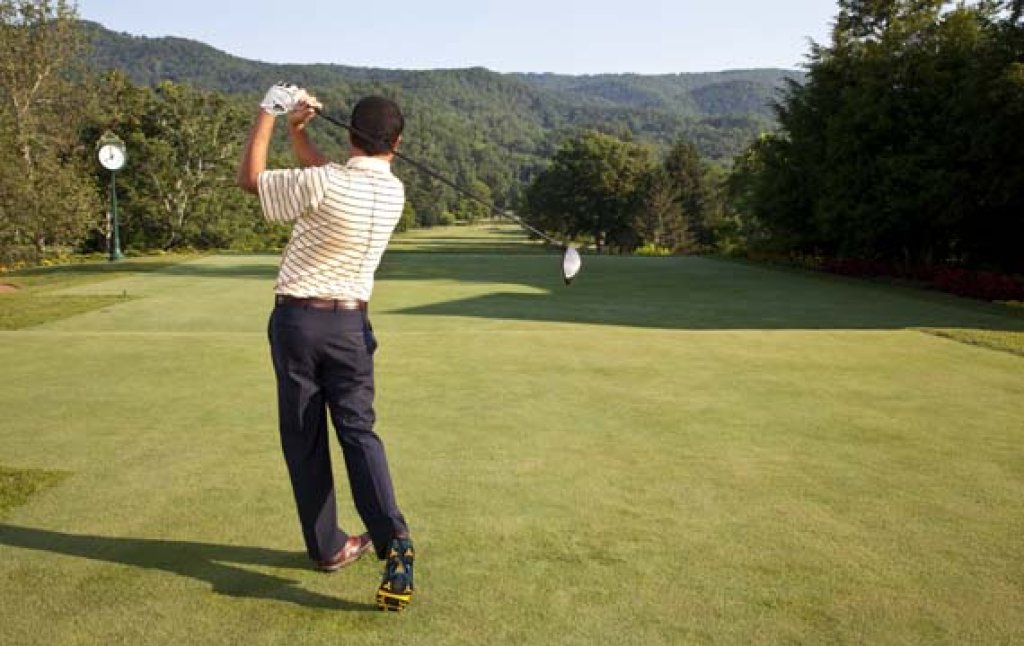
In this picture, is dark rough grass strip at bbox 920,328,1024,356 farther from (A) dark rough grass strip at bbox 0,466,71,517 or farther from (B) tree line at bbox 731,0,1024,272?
(A) dark rough grass strip at bbox 0,466,71,517

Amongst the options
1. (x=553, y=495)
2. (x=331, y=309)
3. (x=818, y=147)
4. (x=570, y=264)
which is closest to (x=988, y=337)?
(x=570, y=264)

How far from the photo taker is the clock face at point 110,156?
89.7 ft

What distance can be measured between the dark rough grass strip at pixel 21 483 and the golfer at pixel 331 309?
2.04m

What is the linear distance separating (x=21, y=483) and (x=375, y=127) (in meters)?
3.27

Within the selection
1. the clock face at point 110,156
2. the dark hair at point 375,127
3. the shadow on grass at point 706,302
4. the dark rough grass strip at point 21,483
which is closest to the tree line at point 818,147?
the clock face at point 110,156

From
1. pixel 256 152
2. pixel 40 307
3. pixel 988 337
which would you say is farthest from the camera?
pixel 40 307

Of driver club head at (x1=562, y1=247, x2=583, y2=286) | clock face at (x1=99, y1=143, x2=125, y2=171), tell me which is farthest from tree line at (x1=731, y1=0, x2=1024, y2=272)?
clock face at (x1=99, y1=143, x2=125, y2=171)

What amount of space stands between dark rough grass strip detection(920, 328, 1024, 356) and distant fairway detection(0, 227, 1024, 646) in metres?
0.32

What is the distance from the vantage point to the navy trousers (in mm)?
3584

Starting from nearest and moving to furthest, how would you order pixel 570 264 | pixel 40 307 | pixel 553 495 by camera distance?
1. pixel 553 495
2. pixel 570 264
3. pixel 40 307

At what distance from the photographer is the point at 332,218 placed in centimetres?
354

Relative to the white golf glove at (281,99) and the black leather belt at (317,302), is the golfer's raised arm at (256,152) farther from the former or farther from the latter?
the black leather belt at (317,302)

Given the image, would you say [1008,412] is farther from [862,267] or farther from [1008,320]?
[862,267]

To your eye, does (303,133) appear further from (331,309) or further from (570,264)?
(570,264)
